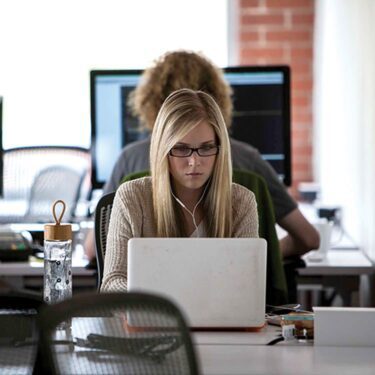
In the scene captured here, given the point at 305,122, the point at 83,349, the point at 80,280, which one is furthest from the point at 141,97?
the point at 305,122

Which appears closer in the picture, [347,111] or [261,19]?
[347,111]

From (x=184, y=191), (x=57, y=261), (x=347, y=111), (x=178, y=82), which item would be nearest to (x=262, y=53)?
(x=347, y=111)

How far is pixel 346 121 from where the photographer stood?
4.96m

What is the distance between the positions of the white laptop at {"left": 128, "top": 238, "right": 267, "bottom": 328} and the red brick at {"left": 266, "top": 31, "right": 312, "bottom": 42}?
14.4 feet

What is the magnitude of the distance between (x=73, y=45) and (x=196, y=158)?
4226 mm

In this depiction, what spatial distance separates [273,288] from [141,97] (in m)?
0.90

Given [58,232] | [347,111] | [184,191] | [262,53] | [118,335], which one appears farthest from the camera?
[262,53]

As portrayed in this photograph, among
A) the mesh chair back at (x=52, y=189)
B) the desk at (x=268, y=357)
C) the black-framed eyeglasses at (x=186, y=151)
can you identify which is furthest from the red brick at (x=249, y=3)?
Answer: the desk at (x=268, y=357)

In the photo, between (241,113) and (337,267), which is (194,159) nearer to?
(337,267)

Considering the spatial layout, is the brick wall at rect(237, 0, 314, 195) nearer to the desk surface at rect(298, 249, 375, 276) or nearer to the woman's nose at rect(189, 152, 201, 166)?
the desk surface at rect(298, 249, 375, 276)

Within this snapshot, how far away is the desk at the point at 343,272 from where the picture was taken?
3.61 metres

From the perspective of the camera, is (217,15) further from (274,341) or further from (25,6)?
(274,341)

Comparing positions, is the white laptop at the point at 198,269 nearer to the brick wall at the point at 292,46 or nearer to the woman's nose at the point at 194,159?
the woman's nose at the point at 194,159

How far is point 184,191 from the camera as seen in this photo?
8.81 feet
